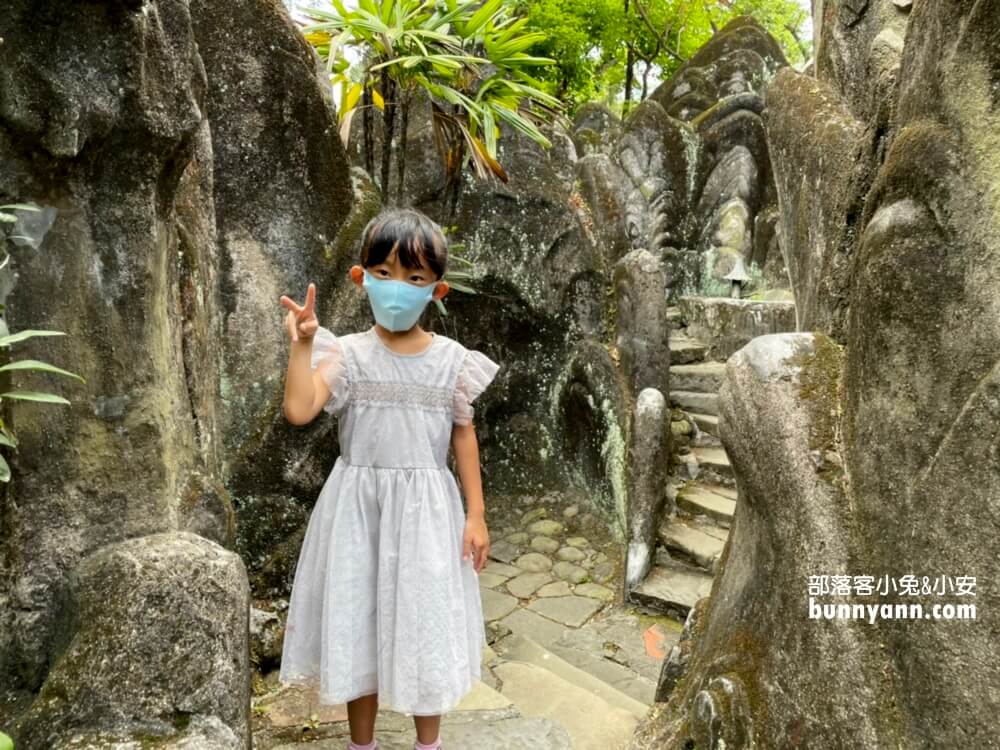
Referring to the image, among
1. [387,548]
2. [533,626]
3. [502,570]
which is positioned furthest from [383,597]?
[502,570]

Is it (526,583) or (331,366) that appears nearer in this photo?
(331,366)

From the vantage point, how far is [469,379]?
2.08 meters

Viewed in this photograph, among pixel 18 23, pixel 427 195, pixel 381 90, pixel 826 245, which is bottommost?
pixel 826 245

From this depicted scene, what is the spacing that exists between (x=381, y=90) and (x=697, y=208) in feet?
15.0

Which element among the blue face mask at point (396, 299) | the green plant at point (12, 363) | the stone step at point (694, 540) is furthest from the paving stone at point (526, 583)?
the green plant at point (12, 363)

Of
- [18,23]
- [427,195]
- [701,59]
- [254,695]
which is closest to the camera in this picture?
[18,23]

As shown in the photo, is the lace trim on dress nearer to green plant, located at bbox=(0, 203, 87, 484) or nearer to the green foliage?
green plant, located at bbox=(0, 203, 87, 484)

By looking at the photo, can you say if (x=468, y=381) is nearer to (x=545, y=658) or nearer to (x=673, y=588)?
(x=545, y=658)

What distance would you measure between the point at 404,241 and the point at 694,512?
3.42m

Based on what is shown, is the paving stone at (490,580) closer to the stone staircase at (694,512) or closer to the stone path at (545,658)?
the stone path at (545,658)

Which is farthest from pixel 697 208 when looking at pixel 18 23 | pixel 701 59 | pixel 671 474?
pixel 18 23

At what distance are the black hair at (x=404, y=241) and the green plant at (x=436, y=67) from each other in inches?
80.0

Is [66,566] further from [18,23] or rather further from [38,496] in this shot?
[18,23]

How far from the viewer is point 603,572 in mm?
4852
